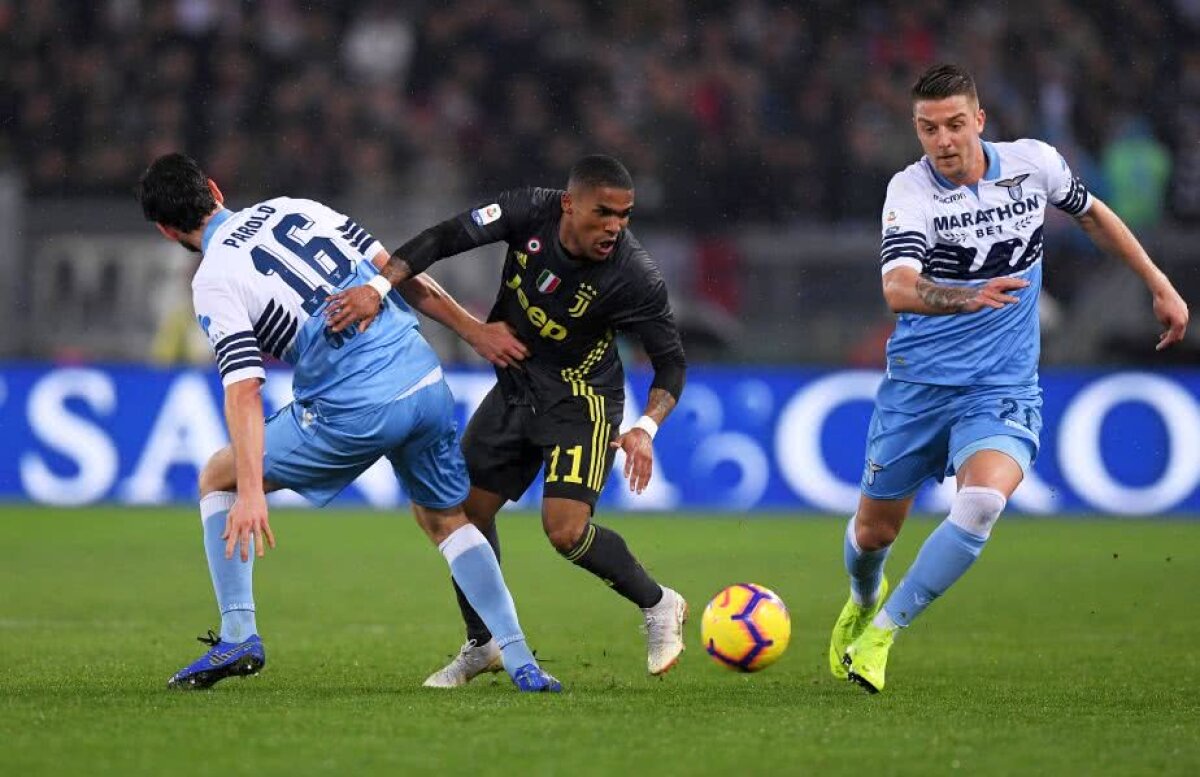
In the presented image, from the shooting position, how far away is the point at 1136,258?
22.8 ft

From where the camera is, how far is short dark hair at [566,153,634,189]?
6602mm

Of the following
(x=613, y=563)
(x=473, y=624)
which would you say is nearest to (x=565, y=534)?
(x=613, y=563)

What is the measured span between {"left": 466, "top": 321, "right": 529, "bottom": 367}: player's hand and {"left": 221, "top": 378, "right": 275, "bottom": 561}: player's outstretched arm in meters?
1.16

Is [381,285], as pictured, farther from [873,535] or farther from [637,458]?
[873,535]

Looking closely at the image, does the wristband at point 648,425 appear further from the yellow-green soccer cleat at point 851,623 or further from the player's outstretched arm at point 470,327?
the yellow-green soccer cleat at point 851,623

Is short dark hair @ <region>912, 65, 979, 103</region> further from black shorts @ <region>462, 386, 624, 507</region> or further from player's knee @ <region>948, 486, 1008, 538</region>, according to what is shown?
black shorts @ <region>462, 386, 624, 507</region>

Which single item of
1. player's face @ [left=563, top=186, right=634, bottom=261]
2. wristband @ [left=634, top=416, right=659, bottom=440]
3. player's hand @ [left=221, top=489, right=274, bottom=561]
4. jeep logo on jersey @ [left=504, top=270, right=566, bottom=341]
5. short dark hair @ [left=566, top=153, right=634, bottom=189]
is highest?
short dark hair @ [left=566, top=153, right=634, bottom=189]

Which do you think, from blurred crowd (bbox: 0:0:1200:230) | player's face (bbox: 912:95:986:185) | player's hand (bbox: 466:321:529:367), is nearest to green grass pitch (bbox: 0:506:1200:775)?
player's hand (bbox: 466:321:529:367)

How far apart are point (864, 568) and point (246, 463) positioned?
257cm

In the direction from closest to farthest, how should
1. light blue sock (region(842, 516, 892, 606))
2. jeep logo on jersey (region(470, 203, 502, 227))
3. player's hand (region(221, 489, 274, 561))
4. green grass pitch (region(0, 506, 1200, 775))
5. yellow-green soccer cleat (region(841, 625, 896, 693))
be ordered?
green grass pitch (region(0, 506, 1200, 775)) → player's hand (region(221, 489, 274, 561)) → yellow-green soccer cleat (region(841, 625, 896, 693)) → jeep logo on jersey (region(470, 203, 502, 227)) → light blue sock (region(842, 516, 892, 606))

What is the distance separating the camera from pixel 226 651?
6512mm

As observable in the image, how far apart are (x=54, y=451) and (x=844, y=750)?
11.4 metres

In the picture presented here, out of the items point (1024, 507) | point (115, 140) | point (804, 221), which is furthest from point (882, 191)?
point (115, 140)

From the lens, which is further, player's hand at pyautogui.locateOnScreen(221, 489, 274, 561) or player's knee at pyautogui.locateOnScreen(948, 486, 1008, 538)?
player's knee at pyautogui.locateOnScreen(948, 486, 1008, 538)
